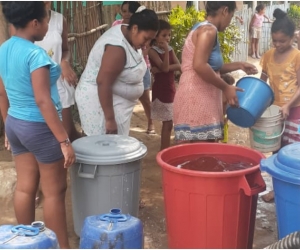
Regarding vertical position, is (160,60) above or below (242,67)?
below

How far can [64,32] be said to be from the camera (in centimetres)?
399

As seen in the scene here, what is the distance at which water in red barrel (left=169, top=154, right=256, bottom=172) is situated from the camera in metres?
3.00

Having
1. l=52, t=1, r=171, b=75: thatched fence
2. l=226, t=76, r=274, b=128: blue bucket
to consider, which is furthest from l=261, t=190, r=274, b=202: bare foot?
l=52, t=1, r=171, b=75: thatched fence

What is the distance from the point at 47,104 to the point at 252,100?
4.72ft

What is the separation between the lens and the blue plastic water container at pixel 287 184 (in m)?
2.50

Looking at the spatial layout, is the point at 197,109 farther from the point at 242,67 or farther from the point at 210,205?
the point at 210,205

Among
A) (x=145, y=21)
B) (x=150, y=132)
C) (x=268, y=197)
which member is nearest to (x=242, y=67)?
(x=145, y=21)

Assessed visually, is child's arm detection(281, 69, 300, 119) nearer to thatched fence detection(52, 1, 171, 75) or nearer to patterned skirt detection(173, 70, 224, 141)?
patterned skirt detection(173, 70, 224, 141)

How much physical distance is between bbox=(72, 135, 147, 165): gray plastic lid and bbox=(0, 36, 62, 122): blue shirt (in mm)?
402

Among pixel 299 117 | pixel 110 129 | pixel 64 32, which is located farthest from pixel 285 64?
pixel 64 32

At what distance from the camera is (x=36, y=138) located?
9.68 feet

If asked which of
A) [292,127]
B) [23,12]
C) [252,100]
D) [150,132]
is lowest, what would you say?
[150,132]

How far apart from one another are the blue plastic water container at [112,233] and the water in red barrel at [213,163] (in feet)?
2.05

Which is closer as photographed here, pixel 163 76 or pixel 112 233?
pixel 112 233
